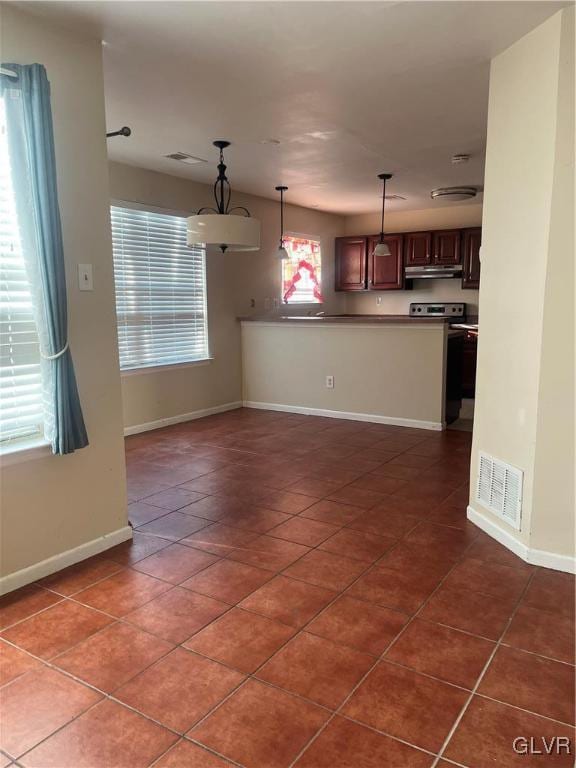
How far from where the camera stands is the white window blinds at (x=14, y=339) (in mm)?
2330

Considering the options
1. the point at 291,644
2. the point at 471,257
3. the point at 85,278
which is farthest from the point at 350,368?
the point at 291,644

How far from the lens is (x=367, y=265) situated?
25.7 feet

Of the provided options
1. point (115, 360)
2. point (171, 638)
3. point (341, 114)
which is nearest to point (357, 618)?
point (171, 638)

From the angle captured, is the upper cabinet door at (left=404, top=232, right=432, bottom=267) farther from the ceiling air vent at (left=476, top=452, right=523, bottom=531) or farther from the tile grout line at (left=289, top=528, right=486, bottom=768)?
the tile grout line at (left=289, top=528, right=486, bottom=768)

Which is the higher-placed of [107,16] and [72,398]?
[107,16]

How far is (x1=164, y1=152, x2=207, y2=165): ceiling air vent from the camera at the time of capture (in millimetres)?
4570

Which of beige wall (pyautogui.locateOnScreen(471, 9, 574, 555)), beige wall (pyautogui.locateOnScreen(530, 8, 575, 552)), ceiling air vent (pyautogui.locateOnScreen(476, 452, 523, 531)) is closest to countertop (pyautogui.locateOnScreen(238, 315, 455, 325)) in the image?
beige wall (pyautogui.locateOnScreen(471, 9, 574, 555))

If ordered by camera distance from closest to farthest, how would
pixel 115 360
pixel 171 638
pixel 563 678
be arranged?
pixel 563 678, pixel 171 638, pixel 115 360

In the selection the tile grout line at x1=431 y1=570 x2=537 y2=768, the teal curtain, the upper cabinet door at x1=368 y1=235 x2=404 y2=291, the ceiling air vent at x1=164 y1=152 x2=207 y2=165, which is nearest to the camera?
the tile grout line at x1=431 y1=570 x2=537 y2=768

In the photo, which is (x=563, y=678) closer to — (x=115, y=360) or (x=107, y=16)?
(x=115, y=360)

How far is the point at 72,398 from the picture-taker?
2.49 meters

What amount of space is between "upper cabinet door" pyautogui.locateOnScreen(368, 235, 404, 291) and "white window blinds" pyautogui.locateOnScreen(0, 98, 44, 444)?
5921mm

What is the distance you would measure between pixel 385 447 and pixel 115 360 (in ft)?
8.33

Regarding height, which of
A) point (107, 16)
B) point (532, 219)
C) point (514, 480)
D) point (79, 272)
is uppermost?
point (107, 16)
